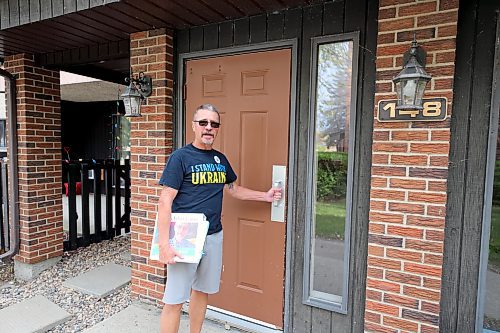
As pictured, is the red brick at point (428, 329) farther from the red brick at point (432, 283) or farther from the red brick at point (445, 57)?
the red brick at point (445, 57)

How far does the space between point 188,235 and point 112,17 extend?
176cm

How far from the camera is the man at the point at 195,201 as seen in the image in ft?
6.52

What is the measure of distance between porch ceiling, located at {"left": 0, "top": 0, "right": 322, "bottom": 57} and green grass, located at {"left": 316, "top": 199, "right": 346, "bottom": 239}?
1.36 metres

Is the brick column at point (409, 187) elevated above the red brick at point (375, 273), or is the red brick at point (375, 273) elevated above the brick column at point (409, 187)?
the brick column at point (409, 187)

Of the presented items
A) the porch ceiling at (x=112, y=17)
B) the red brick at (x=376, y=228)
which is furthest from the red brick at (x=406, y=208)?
the porch ceiling at (x=112, y=17)

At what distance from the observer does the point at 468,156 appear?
1890 mm

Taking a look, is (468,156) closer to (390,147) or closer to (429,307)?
(390,147)

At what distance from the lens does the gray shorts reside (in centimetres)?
210

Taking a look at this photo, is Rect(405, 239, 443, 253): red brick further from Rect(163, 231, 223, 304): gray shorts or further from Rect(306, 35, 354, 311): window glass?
Rect(163, 231, 223, 304): gray shorts

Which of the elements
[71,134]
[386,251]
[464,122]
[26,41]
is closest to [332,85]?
[464,122]

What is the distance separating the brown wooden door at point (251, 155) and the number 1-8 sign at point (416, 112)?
2.19 feet

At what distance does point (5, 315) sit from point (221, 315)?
1879 millimetres

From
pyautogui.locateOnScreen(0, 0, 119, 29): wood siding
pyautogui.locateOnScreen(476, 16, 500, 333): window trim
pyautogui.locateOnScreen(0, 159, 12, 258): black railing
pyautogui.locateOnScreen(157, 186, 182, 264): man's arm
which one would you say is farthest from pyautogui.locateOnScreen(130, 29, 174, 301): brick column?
pyautogui.locateOnScreen(476, 16, 500, 333): window trim

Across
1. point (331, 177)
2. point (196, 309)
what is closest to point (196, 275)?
point (196, 309)
